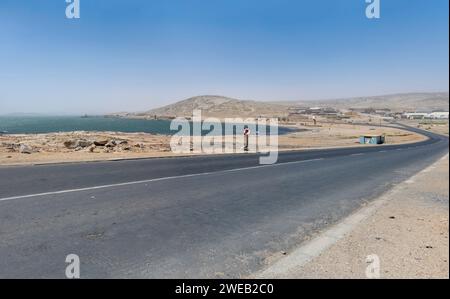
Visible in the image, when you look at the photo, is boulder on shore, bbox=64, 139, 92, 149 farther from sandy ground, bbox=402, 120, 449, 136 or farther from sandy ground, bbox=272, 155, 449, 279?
sandy ground, bbox=402, 120, 449, 136

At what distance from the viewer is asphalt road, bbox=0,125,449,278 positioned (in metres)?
4.24

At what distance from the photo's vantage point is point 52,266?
4.02 meters

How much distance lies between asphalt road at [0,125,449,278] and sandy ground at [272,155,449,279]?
0.71m

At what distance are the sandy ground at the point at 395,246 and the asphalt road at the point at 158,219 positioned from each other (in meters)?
0.71

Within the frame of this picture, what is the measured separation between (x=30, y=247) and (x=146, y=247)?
160 cm

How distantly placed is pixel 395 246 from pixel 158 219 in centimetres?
409

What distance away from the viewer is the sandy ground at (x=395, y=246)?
405cm

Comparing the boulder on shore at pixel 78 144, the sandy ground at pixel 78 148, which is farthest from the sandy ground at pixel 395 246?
the boulder on shore at pixel 78 144

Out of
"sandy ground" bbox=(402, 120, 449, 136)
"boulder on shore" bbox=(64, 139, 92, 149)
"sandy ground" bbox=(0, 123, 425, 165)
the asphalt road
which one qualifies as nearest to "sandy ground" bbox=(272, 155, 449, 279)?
the asphalt road

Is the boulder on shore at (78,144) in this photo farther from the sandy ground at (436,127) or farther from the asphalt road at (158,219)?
the sandy ground at (436,127)

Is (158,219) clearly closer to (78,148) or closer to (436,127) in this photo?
(78,148)
